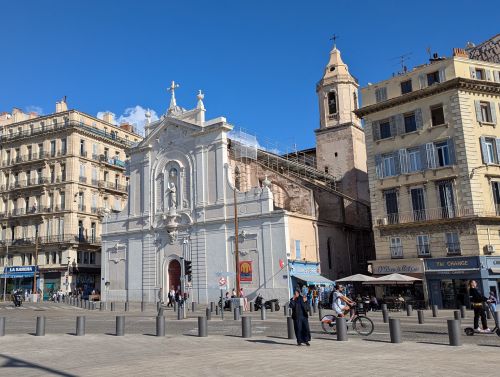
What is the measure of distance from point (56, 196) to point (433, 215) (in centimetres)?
3963

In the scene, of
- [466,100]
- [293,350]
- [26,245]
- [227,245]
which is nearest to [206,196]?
[227,245]

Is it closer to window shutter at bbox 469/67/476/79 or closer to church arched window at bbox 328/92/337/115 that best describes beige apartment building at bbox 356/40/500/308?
window shutter at bbox 469/67/476/79

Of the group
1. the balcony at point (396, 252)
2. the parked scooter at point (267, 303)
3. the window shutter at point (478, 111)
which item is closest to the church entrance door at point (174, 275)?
the parked scooter at point (267, 303)

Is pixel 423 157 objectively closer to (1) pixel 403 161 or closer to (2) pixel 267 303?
(1) pixel 403 161

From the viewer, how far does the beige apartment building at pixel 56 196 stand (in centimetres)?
5312

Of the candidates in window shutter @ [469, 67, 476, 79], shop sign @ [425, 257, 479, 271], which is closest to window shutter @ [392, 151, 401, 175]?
shop sign @ [425, 257, 479, 271]

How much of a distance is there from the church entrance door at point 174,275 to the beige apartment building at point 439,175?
16789 mm

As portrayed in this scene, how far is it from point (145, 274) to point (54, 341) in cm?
2726

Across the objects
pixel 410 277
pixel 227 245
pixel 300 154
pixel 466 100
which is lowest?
pixel 410 277

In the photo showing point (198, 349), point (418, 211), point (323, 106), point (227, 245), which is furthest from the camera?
point (323, 106)

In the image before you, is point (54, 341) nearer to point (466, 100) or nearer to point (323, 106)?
point (466, 100)

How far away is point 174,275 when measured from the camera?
140ft

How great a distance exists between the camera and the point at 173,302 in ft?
131

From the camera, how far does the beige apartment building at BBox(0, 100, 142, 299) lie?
53.1 m
